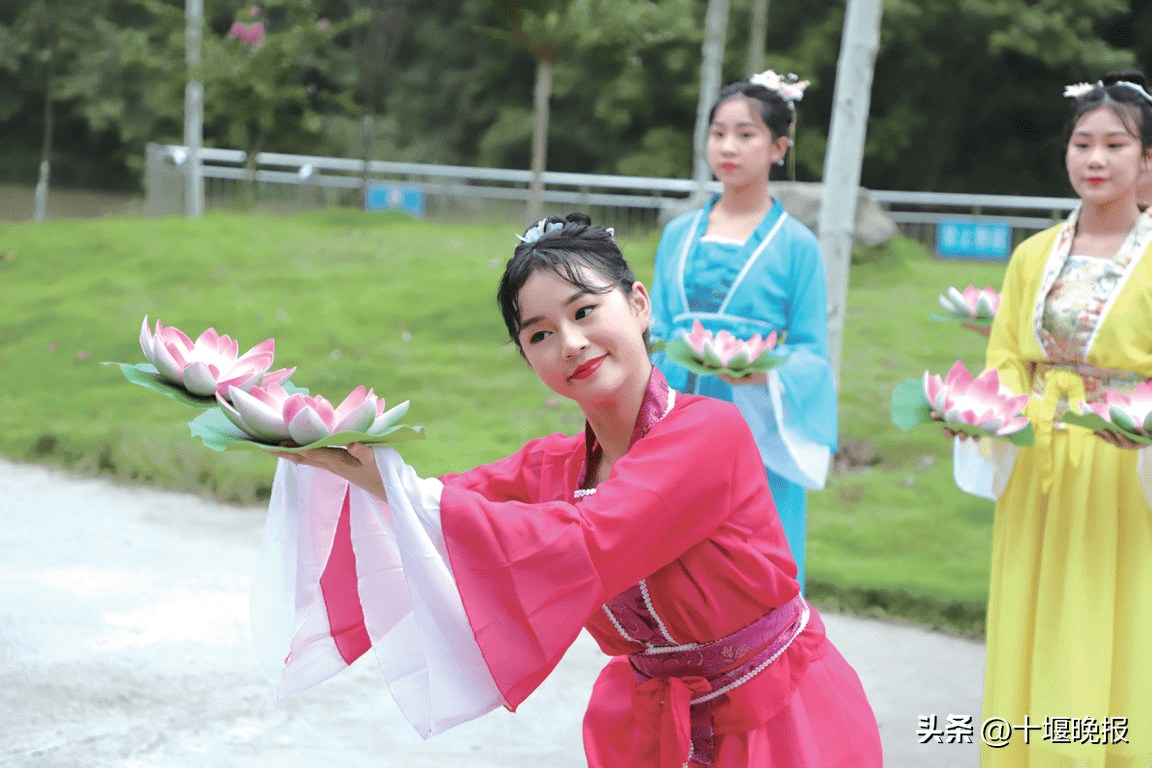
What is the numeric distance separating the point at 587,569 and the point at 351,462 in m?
0.33

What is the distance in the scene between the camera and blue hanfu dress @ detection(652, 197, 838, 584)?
3287 millimetres

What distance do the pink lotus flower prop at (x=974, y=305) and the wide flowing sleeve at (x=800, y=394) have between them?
377 mm

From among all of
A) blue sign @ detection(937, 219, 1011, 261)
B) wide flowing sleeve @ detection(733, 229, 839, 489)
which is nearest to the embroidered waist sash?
wide flowing sleeve @ detection(733, 229, 839, 489)

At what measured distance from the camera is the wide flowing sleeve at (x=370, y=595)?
148 cm

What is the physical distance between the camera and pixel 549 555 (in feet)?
4.87

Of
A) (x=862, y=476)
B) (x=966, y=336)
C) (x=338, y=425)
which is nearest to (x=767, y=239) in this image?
(x=338, y=425)

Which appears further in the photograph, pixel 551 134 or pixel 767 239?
pixel 551 134

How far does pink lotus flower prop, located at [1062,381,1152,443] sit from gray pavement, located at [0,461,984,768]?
1244 millimetres

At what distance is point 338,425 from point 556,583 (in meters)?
0.35

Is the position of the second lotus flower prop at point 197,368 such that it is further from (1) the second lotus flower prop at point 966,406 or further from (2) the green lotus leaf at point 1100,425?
(2) the green lotus leaf at point 1100,425

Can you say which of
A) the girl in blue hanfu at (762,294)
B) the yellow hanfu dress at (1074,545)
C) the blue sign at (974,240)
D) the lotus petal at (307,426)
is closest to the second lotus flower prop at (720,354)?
the girl in blue hanfu at (762,294)

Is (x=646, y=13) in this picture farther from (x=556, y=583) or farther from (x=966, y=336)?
(x=556, y=583)

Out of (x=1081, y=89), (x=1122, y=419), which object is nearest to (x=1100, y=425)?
(x=1122, y=419)

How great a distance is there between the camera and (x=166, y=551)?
15.7 ft
